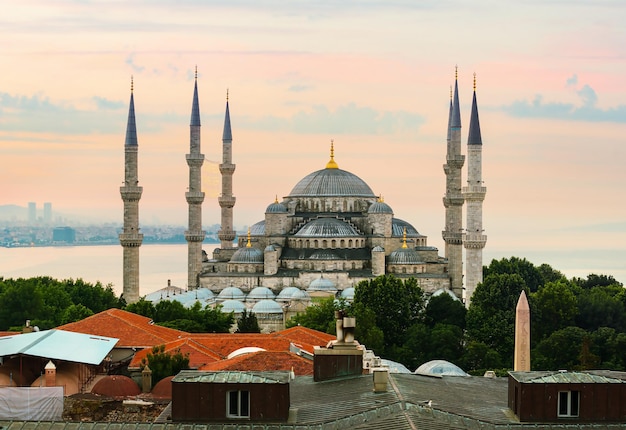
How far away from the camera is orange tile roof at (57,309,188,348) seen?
1217 inches

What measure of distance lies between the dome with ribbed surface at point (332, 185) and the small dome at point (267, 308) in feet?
43.5

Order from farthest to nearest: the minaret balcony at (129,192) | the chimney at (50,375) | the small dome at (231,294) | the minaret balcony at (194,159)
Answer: the minaret balcony at (194,159) < the small dome at (231,294) < the minaret balcony at (129,192) < the chimney at (50,375)

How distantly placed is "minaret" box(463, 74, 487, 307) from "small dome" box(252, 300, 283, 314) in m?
7.64

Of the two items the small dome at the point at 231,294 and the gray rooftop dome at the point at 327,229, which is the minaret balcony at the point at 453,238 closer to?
the gray rooftop dome at the point at 327,229

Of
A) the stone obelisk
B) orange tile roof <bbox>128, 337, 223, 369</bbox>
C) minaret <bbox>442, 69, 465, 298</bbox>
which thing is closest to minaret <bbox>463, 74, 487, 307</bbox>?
minaret <bbox>442, 69, 465, 298</bbox>

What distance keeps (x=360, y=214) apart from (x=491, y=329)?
66.6 feet

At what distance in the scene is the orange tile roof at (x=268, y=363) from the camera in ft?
75.7

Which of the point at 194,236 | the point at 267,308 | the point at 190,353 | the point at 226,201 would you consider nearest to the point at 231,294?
the point at 267,308

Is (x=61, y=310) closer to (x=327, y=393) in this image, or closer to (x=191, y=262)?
(x=191, y=262)

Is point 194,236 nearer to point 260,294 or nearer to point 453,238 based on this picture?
point 260,294

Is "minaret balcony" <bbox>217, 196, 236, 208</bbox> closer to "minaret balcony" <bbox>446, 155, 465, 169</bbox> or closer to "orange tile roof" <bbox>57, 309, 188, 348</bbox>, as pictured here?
"minaret balcony" <bbox>446, 155, 465, 169</bbox>

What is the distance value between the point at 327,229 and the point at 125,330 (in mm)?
24386

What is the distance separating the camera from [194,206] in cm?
5553

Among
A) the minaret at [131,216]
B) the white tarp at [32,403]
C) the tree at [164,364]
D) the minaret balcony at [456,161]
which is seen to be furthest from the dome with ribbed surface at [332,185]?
the white tarp at [32,403]
